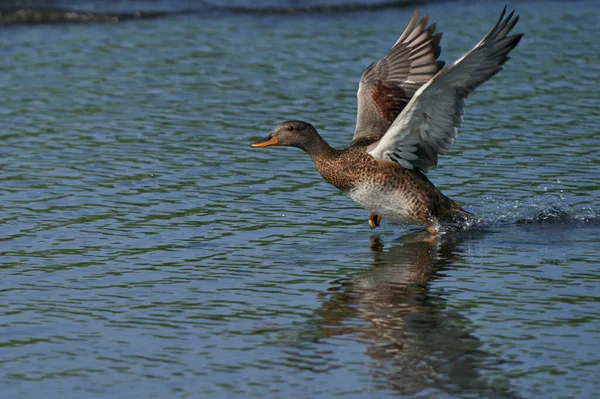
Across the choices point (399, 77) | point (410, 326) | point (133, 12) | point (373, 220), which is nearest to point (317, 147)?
point (373, 220)

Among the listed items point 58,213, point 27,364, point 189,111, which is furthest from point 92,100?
point 27,364

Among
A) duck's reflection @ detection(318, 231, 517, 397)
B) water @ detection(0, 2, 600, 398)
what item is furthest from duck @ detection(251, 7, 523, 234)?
duck's reflection @ detection(318, 231, 517, 397)

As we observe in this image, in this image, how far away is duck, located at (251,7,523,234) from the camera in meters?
8.02

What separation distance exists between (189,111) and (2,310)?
20.2 ft

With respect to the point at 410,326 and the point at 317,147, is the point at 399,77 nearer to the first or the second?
the point at 317,147

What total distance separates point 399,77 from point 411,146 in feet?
4.10

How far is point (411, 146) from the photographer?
344 inches

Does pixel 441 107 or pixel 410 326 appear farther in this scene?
pixel 441 107

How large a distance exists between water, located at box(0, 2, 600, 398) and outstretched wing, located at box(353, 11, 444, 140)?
781 millimetres

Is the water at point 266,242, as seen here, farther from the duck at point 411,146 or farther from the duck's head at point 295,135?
the duck's head at point 295,135

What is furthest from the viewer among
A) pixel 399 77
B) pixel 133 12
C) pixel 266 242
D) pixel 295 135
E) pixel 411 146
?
pixel 133 12

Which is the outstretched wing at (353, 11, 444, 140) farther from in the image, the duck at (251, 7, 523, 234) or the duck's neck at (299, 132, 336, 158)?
the duck's neck at (299, 132, 336, 158)

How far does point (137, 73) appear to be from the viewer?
14484 millimetres

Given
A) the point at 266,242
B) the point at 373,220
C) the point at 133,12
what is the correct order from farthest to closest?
Result: 1. the point at 133,12
2. the point at 373,220
3. the point at 266,242
